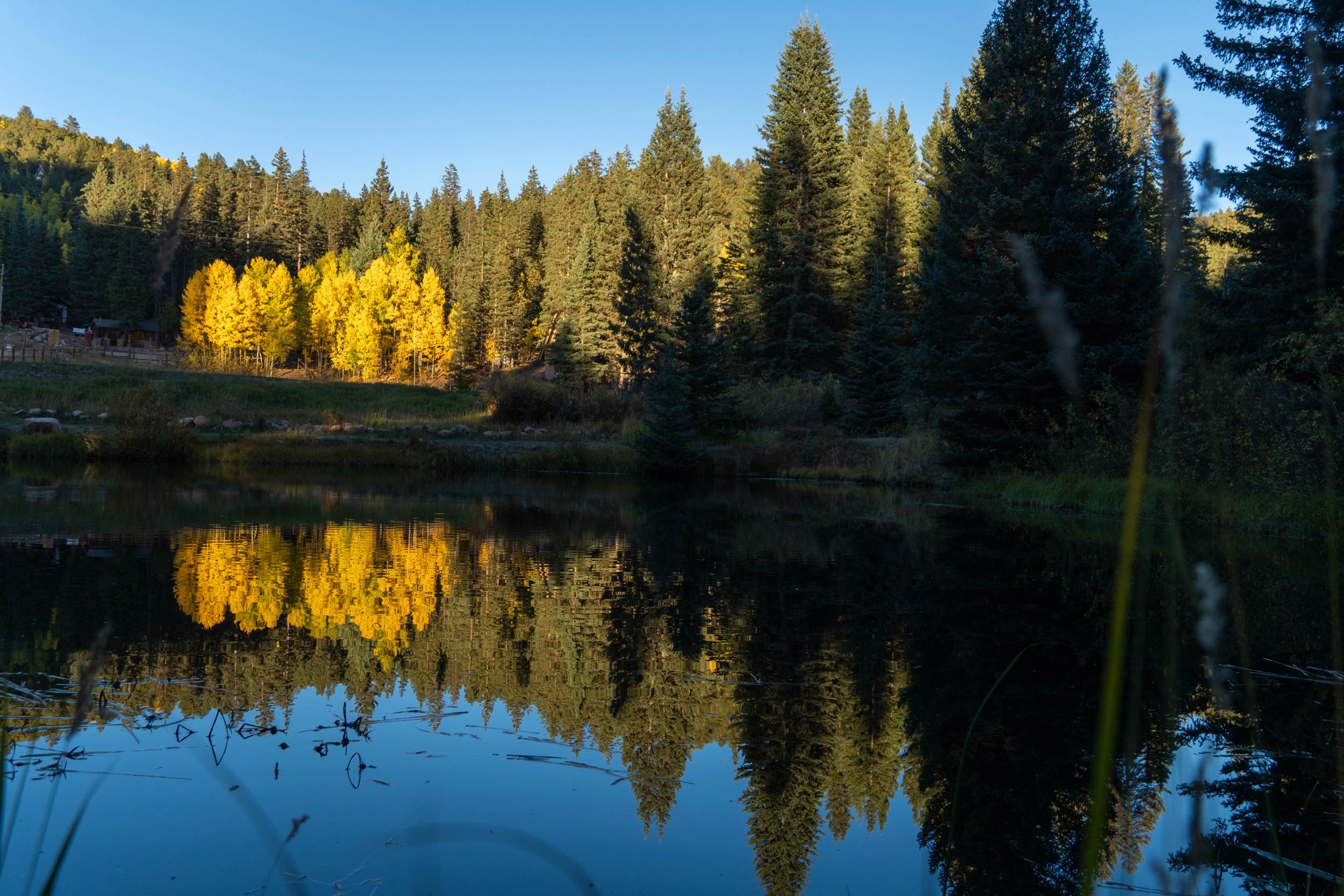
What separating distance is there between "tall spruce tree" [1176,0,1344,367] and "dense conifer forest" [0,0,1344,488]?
70 mm

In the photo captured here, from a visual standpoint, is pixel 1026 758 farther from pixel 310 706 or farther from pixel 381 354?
pixel 381 354

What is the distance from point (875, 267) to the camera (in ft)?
115

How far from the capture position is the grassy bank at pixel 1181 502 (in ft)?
38.5

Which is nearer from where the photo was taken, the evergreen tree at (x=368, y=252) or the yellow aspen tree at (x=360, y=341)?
the yellow aspen tree at (x=360, y=341)

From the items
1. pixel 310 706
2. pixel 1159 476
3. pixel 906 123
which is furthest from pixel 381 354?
pixel 310 706

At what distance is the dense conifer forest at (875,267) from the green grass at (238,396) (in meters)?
7.63

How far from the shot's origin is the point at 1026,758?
355cm

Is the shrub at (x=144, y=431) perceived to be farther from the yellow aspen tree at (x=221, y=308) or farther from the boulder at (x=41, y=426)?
the yellow aspen tree at (x=221, y=308)

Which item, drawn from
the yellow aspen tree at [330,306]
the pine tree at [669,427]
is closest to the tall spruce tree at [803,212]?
the pine tree at [669,427]

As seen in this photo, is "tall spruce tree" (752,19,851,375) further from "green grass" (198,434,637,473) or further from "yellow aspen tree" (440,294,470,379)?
"yellow aspen tree" (440,294,470,379)

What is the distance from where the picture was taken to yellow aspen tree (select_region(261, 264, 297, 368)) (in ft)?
204

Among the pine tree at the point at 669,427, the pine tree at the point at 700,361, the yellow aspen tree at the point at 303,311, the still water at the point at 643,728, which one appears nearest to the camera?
the still water at the point at 643,728

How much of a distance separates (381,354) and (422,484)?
49.2 metres

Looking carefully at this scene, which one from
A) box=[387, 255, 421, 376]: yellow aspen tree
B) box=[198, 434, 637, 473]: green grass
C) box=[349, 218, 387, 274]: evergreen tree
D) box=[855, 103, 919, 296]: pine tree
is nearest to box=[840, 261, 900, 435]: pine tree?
box=[198, 434, 637, 473]: green grass
